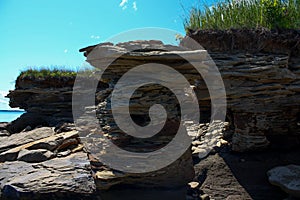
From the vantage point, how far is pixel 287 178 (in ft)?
14.3

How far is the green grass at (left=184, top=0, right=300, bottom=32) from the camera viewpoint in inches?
212

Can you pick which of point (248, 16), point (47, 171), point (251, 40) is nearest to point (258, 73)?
point (251, 40)

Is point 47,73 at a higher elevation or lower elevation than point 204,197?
higher

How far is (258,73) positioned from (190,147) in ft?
6.77

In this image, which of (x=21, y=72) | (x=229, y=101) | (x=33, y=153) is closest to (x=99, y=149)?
(x=33, y=153)

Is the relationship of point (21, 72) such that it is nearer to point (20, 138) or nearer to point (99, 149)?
point (20, 138)

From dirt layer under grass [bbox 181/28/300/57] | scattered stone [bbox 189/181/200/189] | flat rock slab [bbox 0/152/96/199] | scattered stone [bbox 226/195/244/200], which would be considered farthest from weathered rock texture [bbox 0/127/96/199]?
dirt layer under grass [bbox 181/28/300/57]

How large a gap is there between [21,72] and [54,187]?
9.55m

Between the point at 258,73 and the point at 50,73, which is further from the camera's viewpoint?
the point at 50,73

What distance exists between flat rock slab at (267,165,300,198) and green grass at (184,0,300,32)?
9.84ft

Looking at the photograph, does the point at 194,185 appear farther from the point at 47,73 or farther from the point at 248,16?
the point at 47,73

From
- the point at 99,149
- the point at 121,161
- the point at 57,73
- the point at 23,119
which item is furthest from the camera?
the point at 57,73

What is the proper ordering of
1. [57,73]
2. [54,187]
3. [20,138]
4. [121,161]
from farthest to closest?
1. [57,73]
2. [20,138]
3. [121,161]
4. [54,187]

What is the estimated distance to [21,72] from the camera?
11.9 m
